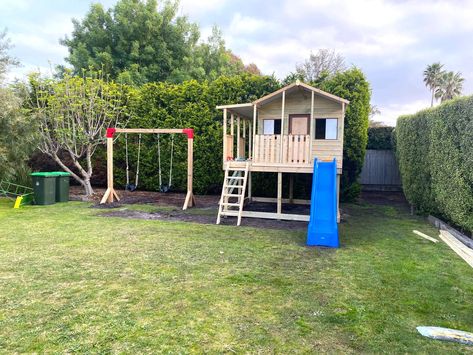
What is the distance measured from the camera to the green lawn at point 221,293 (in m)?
2.39

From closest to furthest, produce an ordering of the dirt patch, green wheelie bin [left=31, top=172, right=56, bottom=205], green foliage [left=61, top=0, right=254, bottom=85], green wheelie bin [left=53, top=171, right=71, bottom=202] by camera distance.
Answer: green wheelie bin [left=31, top=172, right=56, bottom=205] < green wheelie bin [left=53, top=171, right=71, bottom=202] < the dirt patch < green foliage [left=61, top=0, right=254, bottom=85]

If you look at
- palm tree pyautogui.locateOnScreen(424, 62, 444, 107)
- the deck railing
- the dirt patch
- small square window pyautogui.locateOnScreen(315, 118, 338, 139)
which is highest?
palm tree pyautogui.locateOnScreen(424, 62, 444, 107)

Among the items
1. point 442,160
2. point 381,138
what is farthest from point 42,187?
point 381,138

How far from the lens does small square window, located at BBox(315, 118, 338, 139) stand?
820cm

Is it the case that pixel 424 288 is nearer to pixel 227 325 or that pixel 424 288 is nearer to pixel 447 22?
pixel 227 325

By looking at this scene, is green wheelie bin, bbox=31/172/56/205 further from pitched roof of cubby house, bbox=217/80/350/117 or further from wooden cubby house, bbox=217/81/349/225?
pitched roof of cubby house, bbox=217/80/350/117

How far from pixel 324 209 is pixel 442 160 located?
115 inches

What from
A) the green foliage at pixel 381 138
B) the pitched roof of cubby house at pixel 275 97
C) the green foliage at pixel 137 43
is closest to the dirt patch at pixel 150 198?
the pitched roof of cubby house at pixel 275 97

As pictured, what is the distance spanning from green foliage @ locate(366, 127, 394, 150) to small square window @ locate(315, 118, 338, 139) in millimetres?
6856

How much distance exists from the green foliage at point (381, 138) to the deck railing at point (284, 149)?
8.18 meters

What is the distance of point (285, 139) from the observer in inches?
292

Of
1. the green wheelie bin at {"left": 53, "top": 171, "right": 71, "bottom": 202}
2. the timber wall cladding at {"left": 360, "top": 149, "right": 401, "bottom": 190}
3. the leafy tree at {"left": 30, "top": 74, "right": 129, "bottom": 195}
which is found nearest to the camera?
the green wheelie bin at {"left": 53, "top": 171, "right": 71, "bottom": 202}

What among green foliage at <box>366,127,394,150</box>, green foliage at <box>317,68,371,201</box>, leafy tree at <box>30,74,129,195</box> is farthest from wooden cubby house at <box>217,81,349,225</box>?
green foliage at <box>366,127,394,150</box>

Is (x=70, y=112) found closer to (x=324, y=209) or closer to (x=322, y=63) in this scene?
(x=324, y=209)
